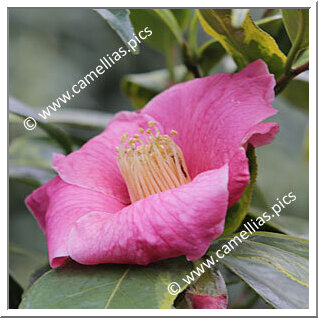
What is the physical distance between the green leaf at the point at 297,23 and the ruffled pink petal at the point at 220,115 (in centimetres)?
6

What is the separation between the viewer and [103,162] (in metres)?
0.67

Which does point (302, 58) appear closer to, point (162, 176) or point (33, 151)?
point (162, 176)

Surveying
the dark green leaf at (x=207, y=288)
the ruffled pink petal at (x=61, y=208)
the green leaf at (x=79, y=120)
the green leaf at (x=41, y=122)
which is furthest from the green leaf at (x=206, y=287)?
the green leaf at (x=79, y=120)

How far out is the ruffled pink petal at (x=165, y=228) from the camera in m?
0.47

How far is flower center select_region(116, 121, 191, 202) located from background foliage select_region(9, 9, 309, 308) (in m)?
0.10

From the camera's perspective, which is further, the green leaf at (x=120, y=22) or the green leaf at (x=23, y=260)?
the green leaf at (x=23, y=260)

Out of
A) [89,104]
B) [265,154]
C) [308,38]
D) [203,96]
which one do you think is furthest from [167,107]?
[89,104]

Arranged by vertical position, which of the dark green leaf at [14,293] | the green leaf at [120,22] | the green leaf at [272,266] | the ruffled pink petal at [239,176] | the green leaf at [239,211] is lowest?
the green leaf at [272,266]

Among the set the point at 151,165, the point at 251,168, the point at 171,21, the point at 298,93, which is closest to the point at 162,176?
the point at 151,165

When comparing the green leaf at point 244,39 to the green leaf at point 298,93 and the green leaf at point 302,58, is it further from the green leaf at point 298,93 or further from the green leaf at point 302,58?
the green leaf at point 298,93

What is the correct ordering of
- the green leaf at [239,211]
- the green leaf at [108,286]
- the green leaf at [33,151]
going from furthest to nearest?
the green leaf at [33,151], the green leaf at [239,211], the green leaf at [108,286]

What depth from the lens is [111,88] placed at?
90.2 inches

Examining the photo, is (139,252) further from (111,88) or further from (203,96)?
(111,88)

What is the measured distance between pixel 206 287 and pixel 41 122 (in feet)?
1.26
